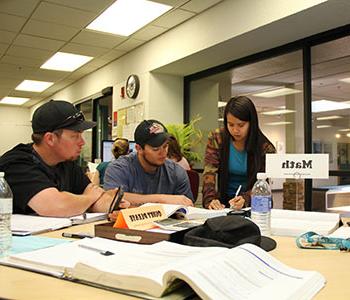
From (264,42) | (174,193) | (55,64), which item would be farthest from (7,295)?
(55,64)

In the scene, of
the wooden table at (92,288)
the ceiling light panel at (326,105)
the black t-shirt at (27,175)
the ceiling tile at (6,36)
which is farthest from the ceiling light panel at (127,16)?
the wooden table at (92,288)

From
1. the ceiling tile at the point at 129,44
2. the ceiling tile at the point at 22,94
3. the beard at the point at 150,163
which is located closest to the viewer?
the beard at the point at 150,163

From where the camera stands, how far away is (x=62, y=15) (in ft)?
13.6

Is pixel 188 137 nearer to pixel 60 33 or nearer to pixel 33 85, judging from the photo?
pixel 60 33

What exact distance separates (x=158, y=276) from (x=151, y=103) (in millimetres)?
4452

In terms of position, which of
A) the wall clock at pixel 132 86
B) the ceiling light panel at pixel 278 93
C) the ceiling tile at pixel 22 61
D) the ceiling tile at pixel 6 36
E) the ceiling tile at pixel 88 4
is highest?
the ceiling tile at pixel 88 4

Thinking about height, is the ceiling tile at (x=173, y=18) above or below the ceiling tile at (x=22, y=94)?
above

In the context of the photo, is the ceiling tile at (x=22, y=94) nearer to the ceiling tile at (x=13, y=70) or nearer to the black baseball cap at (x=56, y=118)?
the ceiling tile at (x=13, y=70)

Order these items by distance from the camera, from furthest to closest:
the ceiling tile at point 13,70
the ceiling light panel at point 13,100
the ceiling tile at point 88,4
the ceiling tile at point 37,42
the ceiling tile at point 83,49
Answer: the ceiling light panel at point 13,100 → the ceiling tile at point 13,70 → the ceiling tile at point 83,49 → the ceiling tile at point 37,42 → the ceiling tile at point 88,4

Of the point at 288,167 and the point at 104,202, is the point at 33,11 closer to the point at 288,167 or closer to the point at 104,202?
the point at 104,202

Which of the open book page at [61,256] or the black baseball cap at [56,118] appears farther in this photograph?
the black baseball cap at [56,118]

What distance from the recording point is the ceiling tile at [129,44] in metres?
5.05

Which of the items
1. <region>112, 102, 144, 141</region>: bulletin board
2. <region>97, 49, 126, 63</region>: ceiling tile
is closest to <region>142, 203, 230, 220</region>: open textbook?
<region>112, 102, 144, 141</region>: bulletin board

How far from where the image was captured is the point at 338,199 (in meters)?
3.85
